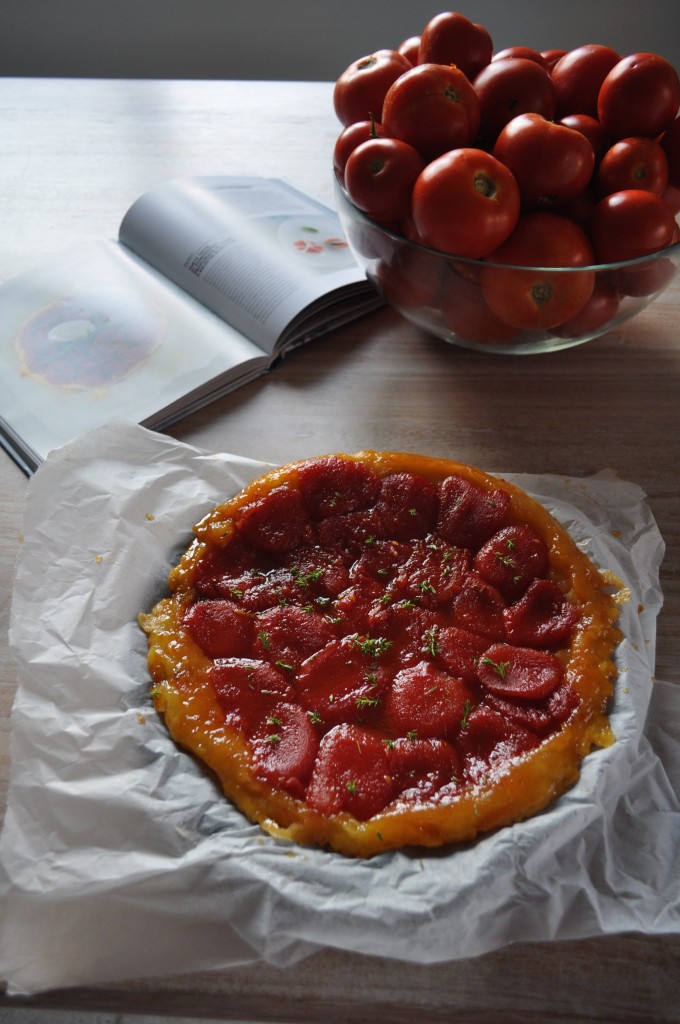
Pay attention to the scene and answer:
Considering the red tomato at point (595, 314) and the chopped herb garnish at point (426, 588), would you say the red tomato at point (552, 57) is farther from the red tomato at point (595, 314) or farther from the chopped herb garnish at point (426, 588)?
the chopped herb garnish at point (426, 588)

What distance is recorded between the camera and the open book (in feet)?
5.22

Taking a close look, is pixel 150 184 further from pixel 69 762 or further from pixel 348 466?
pixel 69 762

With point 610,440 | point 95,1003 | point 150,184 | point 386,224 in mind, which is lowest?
point 95,1003

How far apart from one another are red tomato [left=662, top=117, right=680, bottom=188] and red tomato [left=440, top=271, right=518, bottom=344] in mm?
345

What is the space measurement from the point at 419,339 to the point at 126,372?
22.1 inches

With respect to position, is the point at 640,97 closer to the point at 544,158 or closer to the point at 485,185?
the point at 544,158

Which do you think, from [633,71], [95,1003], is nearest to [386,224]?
[633,71]

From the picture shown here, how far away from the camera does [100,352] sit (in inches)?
66.7

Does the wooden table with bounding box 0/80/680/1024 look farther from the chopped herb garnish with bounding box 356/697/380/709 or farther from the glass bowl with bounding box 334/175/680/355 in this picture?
the chopped herb garnish with bounding box 356/697/380/709

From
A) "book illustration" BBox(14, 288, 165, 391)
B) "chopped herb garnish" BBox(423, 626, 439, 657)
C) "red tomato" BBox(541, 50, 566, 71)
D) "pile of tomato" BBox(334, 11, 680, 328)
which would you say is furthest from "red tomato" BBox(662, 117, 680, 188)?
"book illustration" BBox(14, 288, 165, 391)

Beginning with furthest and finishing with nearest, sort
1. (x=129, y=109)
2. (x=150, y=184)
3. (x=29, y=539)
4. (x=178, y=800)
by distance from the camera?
(x=129, y=109), (x=150, y=184), (x=29, y=539), (x=178, y=800)

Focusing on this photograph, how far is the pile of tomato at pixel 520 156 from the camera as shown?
1.31 m

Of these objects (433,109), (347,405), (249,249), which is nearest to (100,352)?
(249,249)

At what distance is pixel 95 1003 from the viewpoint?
0.92 m
